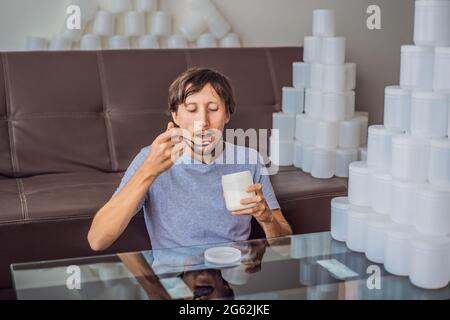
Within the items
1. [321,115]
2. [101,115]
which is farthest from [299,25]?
[101,115]

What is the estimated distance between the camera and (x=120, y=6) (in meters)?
2.70

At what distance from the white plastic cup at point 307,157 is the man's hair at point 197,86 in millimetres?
805

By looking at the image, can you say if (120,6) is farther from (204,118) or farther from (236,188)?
(236,188)

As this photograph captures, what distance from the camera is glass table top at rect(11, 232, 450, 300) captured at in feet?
4.30

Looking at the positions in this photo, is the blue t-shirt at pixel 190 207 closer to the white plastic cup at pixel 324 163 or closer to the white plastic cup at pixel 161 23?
the white plastic cup at pixel 324 163

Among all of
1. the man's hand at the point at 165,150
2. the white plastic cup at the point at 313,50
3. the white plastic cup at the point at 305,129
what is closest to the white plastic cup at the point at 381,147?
the man's hand at the point at 165,150

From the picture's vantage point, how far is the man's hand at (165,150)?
1.43m

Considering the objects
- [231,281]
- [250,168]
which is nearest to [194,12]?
[250,168]

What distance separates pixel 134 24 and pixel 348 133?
3.22 ft

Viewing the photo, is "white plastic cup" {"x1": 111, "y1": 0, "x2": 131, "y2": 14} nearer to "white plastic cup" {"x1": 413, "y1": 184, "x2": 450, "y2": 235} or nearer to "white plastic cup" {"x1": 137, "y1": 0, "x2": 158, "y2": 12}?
"white plastic cup" {"x1": 137, "y1": 0, "x2": 158, "y2": 12}

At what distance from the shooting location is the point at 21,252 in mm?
1944

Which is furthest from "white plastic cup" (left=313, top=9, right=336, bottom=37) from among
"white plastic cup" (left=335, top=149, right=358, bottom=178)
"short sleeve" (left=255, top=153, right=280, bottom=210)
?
"short sleeve" (left=255, top=153, right=280, bottom=210)

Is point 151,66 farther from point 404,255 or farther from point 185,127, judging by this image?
point 404,255
